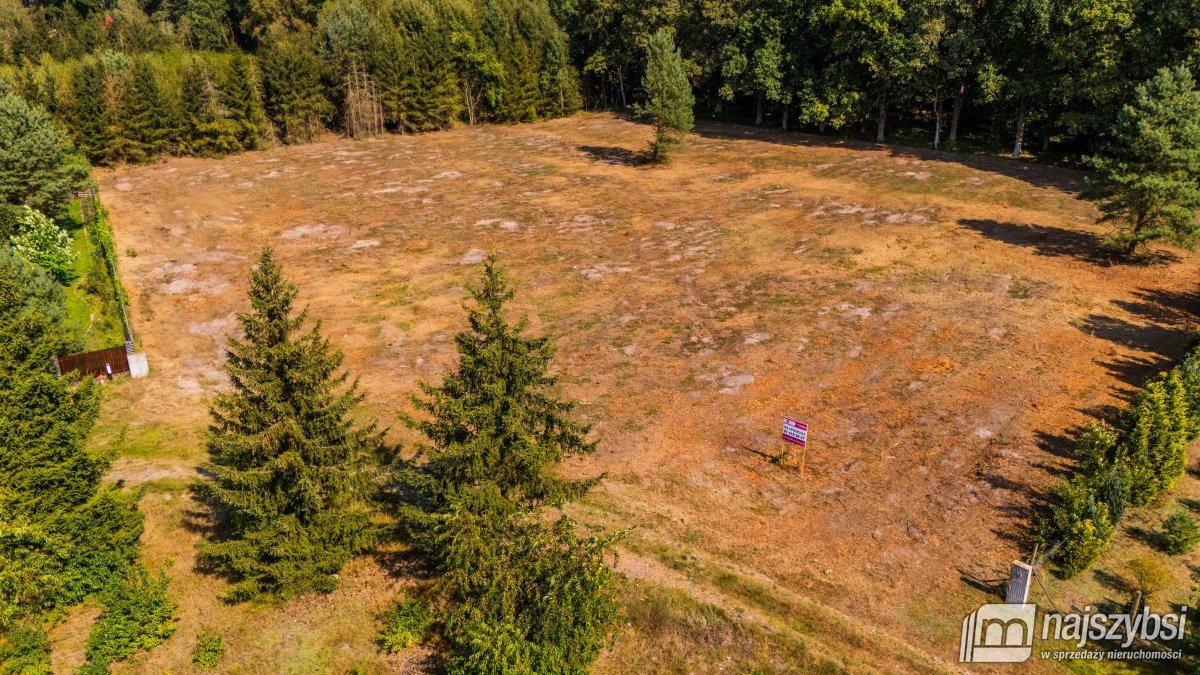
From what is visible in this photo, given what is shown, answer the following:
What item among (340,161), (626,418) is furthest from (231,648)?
(340,161)

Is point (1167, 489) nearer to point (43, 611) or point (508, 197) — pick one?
point (43, 611)

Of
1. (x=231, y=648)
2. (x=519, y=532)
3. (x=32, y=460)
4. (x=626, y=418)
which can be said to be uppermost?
(x=32, y=460)

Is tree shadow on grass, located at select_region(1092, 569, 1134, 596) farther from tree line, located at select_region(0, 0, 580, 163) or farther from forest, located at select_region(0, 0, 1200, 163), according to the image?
tree line, located at select_region(0, 0, 580, 163)

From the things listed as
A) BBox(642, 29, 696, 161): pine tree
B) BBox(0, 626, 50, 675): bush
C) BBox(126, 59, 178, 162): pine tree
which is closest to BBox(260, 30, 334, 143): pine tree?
BBox(126, 59, 178, 162): pine tree

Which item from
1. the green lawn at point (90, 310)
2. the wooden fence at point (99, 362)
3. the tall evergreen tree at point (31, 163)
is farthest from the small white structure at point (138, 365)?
the tall evergreen tree at point (31, 163)

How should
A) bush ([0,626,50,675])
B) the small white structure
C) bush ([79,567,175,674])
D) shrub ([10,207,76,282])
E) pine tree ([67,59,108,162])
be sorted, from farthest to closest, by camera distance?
pine tree ([67,59,108,162])
shrub ([10,207,76,282])
the small white structure
bush ([79,567,175,674])
bush ([0,626,50,675])
